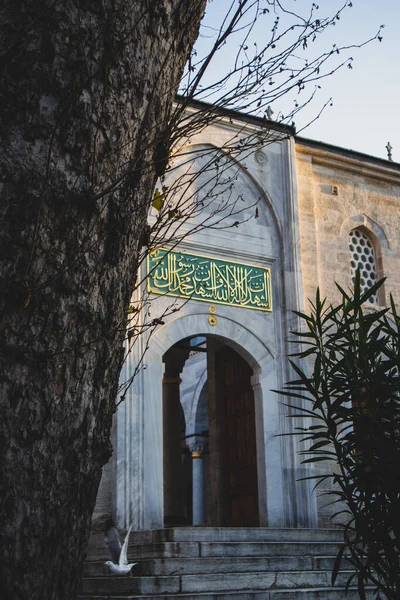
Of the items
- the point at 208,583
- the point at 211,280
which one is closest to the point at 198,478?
the point at 211,280

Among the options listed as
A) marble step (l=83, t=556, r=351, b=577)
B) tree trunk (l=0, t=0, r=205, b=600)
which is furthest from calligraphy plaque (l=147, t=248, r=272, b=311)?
tree trunk (l=0, t=0, r=205, b=600)

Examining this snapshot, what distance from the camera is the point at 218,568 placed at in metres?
6.83

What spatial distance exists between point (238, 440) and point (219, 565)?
4.13 metres

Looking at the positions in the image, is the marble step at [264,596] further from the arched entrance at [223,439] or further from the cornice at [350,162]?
the cornice at [350,162]

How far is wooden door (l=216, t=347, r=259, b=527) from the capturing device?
10.6 meters

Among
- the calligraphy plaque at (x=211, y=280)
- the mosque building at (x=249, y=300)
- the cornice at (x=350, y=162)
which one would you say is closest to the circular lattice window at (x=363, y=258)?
the mosque building at (x=249, y=300)

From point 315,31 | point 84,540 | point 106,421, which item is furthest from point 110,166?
point 315,31

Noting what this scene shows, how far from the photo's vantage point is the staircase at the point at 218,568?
616cm

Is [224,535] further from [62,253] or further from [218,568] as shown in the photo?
[62,253]

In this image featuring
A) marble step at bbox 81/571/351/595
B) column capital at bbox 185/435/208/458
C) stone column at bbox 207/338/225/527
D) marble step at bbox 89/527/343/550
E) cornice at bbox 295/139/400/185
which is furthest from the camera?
column capital at bbox 185/435/208/458

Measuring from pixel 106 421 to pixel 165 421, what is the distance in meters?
11.1

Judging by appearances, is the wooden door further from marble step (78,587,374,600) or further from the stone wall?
marble step (78,587,374,600)

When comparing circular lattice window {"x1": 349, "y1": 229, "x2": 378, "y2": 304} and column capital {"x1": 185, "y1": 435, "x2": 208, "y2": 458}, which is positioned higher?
circular lattice window {"x1": 349, "y1": 229, "x2": 378, "y2": 304}

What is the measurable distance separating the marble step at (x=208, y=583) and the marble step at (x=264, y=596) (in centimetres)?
8
